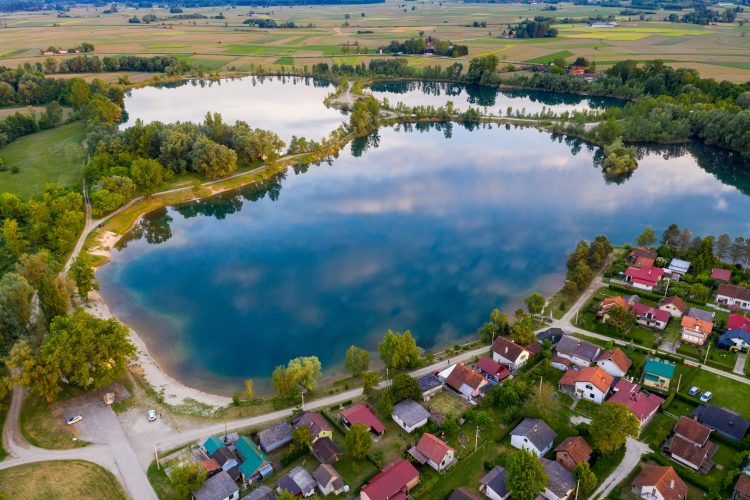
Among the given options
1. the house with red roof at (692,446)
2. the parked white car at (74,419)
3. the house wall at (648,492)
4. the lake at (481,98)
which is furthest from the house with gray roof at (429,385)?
the lake at (481,98)

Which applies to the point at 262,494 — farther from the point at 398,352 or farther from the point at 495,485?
the point at 398,352

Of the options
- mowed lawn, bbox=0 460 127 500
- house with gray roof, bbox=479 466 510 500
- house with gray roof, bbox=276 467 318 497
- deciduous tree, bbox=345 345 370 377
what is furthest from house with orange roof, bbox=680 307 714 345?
mowed lawn, bbox=0 460 127 500

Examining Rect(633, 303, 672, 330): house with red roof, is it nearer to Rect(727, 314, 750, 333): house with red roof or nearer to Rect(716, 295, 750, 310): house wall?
Rect(727, 314, 750, 333): house with red roof

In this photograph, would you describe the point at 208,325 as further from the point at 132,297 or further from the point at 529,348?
the point at 529,348

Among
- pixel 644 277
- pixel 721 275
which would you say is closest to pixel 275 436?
pixel 644 277

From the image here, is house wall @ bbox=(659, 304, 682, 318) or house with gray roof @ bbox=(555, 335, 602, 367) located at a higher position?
house wall @ bbox=(659, 304, 682, 318)

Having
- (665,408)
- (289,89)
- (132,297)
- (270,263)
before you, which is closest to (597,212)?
(665,408)

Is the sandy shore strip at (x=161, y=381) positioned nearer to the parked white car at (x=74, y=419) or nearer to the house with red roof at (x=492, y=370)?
the parked white car at (x=74, y=419)
